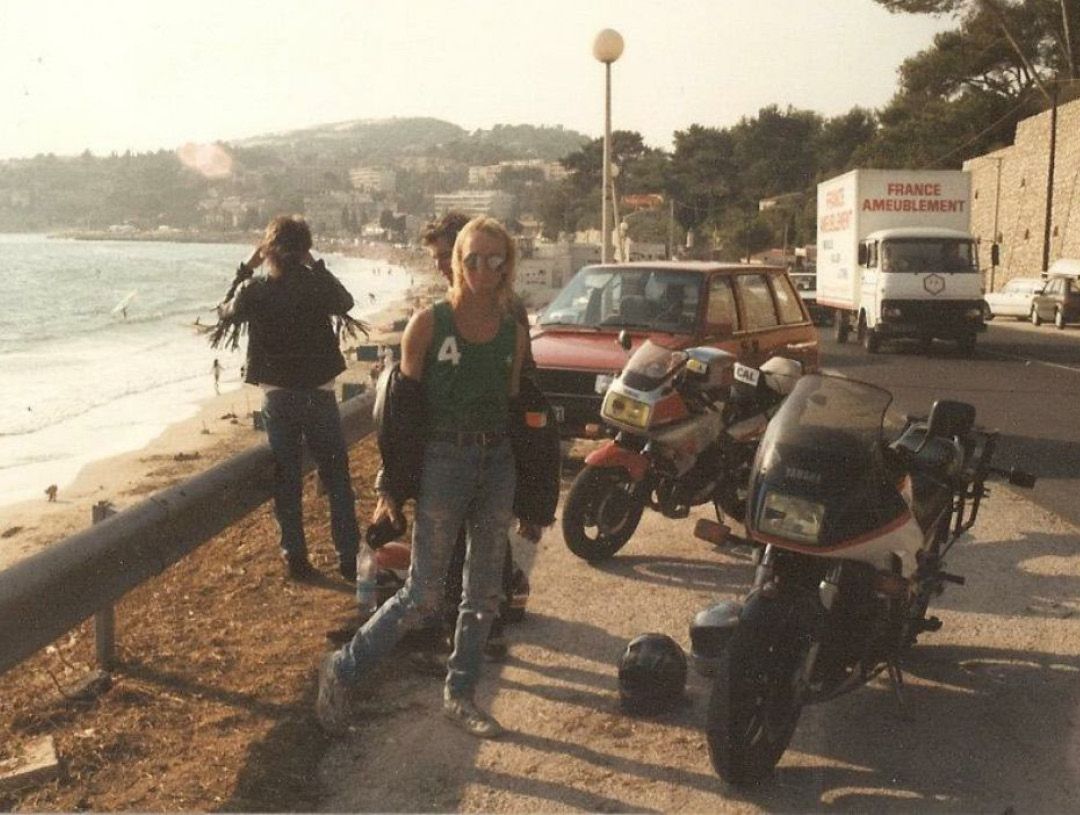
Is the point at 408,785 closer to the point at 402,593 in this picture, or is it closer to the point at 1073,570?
the point at 402,593

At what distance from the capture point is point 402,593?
4.52 m

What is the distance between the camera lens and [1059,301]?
34906 mm

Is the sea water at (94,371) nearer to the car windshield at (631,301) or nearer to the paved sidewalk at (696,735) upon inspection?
the car windshield at (631,301)

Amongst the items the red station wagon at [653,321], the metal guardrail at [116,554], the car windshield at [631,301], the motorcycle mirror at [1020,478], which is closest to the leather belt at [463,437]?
the metal guardrail at [116,554]

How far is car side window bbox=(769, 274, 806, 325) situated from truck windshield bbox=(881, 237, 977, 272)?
13559 mm

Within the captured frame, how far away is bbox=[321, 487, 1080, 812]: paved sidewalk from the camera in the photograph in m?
4.04

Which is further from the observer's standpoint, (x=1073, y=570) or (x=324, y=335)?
(x=1073, y=570)

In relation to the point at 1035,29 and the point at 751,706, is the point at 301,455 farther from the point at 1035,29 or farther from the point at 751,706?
the point at 1035,29

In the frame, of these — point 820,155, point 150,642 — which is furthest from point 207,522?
point 820,155

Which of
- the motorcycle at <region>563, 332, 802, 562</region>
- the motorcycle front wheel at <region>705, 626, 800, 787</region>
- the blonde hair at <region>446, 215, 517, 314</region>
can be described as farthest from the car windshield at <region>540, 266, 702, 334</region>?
the motorcycle front wheel at <region>705, 626, 800, 787</region>

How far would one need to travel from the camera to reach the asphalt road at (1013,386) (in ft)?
35.9

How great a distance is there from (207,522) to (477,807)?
7.42 feet

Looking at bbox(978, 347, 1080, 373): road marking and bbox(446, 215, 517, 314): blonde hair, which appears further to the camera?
bbox(978, 347, 1080, 373): road marking

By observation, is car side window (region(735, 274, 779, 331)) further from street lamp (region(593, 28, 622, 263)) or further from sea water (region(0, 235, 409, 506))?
sea water (region(0, 235, 409, 506))
